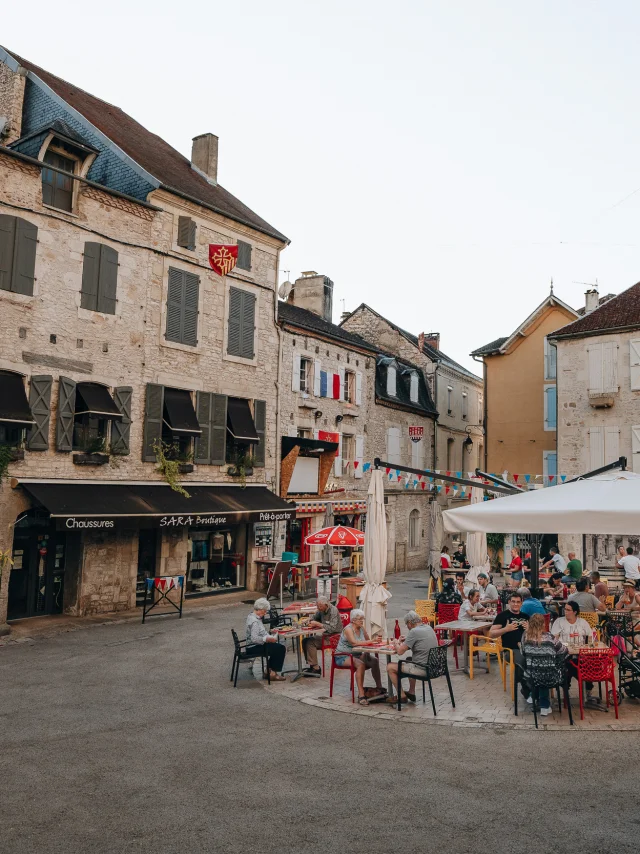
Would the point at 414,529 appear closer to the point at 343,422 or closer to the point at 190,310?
the point at 343,422

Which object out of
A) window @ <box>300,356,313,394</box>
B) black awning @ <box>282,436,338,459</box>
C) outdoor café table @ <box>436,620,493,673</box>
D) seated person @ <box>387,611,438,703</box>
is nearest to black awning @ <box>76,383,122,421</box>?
black awning @ <box>282,436,338,459</box>

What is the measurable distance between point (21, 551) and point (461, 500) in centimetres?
2365

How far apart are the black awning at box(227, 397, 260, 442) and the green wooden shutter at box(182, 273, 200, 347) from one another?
7.16 feet

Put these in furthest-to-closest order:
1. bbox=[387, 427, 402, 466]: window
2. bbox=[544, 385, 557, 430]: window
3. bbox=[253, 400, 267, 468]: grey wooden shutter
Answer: bbox=[387, 427, 402, 466]: window
bbox=[544, 385, 557, 430]: window
bbox=[253, 400, 267, 468]: grey wooden shutter

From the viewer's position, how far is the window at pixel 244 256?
68.2 feet

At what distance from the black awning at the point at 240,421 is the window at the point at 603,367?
40.3 feet

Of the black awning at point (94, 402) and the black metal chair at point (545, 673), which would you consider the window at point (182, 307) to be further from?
the black metal chair at point (545, 673)

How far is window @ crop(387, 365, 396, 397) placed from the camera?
2967 centimetres

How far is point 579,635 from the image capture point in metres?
9.16

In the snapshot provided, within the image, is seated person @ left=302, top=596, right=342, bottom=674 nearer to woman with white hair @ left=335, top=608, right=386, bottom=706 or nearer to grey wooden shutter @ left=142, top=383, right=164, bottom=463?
woman with white hair @ left=335, top=608, right=386, bottom=706

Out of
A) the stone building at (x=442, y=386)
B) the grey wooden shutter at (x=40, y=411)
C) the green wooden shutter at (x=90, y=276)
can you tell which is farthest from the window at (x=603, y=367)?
the grey wooden shutter at (x=40, y=411)

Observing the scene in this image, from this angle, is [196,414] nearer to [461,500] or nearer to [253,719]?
[253,719]

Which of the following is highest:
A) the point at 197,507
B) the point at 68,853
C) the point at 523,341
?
the point at 523,341

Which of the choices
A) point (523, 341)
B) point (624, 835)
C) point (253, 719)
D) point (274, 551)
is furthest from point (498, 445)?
point (624, 835)
